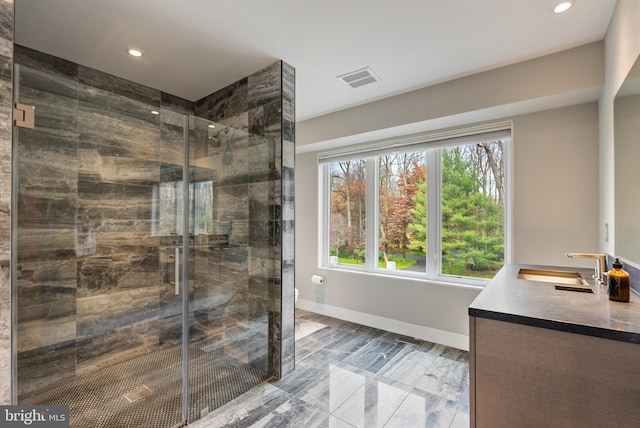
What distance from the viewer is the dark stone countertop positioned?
3.30 feet

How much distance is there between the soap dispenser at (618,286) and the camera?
1.31 metres

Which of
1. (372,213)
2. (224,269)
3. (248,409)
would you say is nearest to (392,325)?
(372,213)

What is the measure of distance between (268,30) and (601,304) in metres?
2.47

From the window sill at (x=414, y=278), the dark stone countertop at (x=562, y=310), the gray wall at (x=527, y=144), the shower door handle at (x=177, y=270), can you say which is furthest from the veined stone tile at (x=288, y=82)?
the window sill at (x=414, y=278)

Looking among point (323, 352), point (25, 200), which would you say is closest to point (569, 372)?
point (323, 352)

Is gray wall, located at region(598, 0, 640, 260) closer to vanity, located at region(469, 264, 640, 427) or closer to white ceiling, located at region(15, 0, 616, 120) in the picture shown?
white ceiling, located at region(15, 0, 616, 120)

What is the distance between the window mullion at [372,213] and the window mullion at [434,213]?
67cm

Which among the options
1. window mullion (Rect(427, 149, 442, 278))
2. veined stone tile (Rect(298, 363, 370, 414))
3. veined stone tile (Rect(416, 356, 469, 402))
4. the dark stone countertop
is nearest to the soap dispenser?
the dark stone countertop

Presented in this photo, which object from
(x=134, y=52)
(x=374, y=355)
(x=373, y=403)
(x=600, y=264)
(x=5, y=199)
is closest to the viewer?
(x=5, y=199)

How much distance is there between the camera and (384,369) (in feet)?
8.35

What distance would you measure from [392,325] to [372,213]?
1364 mm

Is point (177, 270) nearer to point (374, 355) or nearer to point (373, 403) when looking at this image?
point (373, 403)

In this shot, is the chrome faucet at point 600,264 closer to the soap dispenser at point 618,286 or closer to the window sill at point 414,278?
the soap dispenser at point 618,286

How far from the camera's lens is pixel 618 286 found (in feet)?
4.34
